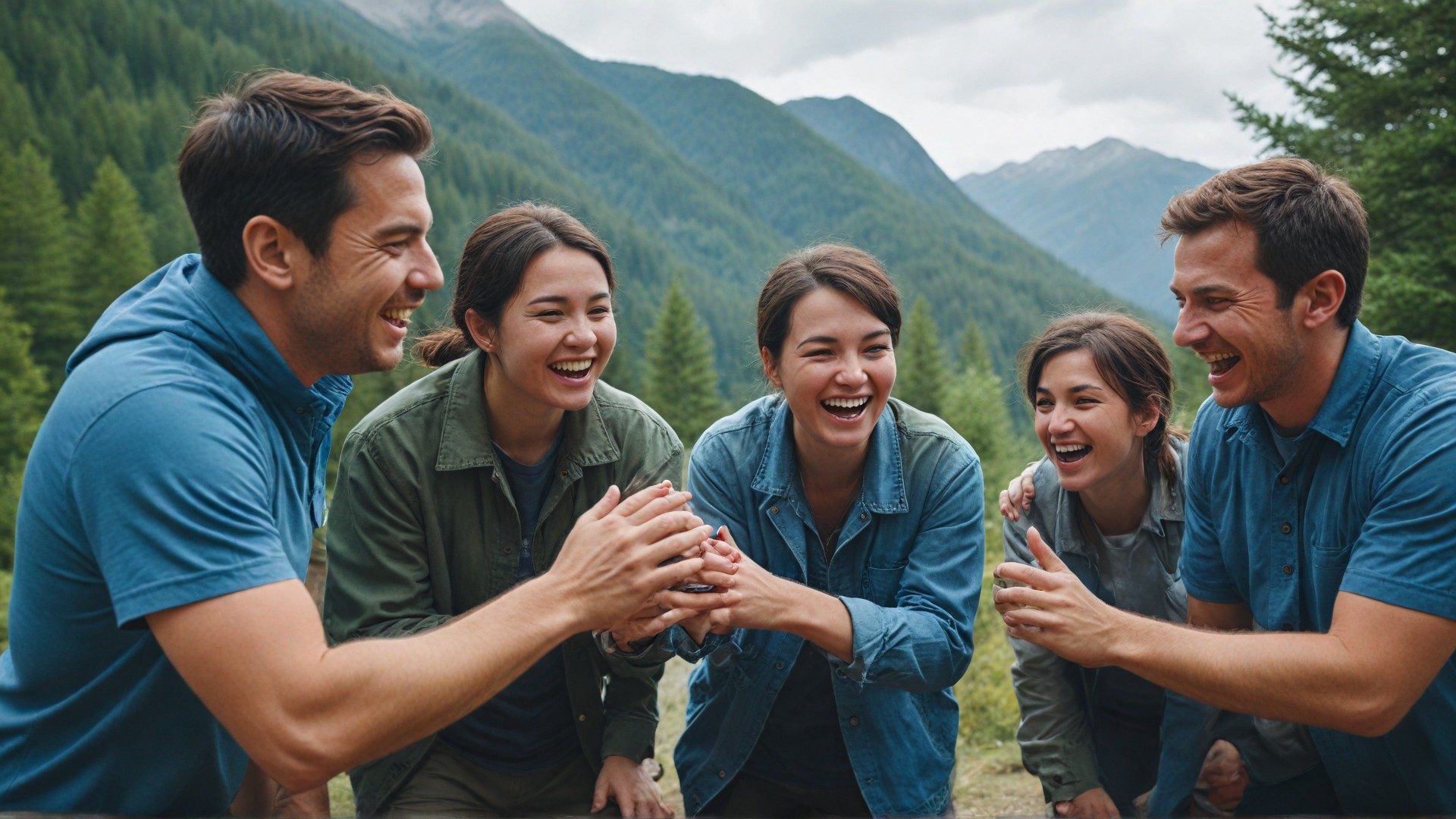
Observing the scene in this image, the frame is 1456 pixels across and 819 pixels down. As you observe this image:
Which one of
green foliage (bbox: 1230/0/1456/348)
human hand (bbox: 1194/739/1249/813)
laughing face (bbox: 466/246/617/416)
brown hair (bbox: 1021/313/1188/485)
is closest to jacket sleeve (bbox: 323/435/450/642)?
laughing face (bbox: 466/246/617/416)

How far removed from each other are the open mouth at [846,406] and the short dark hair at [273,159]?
1900mm

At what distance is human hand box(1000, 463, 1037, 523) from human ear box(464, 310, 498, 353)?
90.4 inches

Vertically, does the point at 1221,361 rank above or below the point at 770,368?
above

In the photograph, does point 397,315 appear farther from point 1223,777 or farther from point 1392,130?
point 1392,130

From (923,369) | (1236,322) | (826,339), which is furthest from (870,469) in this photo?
(923,369)

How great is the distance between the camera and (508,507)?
13.6 ft

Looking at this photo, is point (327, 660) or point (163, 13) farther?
point (163, 13)

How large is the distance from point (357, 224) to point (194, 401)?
753mm

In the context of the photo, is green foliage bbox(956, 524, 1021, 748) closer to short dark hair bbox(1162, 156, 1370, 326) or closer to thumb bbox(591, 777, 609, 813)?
thumb bbox(591, 777, 609, 813)

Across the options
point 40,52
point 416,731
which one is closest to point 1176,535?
point 416,731

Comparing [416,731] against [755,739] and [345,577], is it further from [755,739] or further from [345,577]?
[755,739]

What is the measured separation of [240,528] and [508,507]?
163 centimetres

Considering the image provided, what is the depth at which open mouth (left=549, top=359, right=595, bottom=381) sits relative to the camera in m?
4.05

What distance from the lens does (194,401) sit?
2639 millimetres
